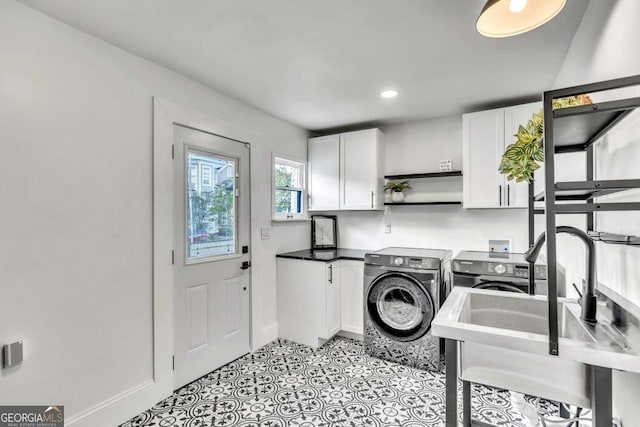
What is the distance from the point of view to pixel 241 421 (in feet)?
6.57

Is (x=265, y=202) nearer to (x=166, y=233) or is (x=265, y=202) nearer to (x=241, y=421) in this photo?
(x=166, y=233)

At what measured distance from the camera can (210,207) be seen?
262cm

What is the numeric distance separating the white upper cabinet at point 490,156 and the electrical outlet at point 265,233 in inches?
79.2

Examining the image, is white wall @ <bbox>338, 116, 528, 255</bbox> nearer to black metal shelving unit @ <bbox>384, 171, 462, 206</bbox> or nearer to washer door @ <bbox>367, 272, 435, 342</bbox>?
black metal shelving unit @ <bbox>384, 171, 462, 206</bbox>

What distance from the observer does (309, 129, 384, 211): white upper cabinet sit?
3471 mm

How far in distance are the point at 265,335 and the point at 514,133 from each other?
10.1 ft

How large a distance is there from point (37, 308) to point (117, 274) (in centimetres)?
41

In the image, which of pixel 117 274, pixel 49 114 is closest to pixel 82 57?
pixel 49 114

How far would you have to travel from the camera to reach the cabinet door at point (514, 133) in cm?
273

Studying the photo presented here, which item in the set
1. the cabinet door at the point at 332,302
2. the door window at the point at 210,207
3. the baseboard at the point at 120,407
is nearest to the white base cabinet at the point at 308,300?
the cabinet door at the point at 332,302

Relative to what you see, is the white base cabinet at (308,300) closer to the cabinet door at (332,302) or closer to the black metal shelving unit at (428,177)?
the cabinet door at (332,302)

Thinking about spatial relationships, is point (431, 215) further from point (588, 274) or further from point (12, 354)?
point (12, 354)

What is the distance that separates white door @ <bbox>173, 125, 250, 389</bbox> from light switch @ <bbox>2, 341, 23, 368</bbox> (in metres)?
0.89

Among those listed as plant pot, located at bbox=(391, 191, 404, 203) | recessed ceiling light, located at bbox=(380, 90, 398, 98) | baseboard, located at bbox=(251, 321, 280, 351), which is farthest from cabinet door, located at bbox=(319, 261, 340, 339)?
recessed ceiling light, located at bbox=(380, 90, 398, 98)
